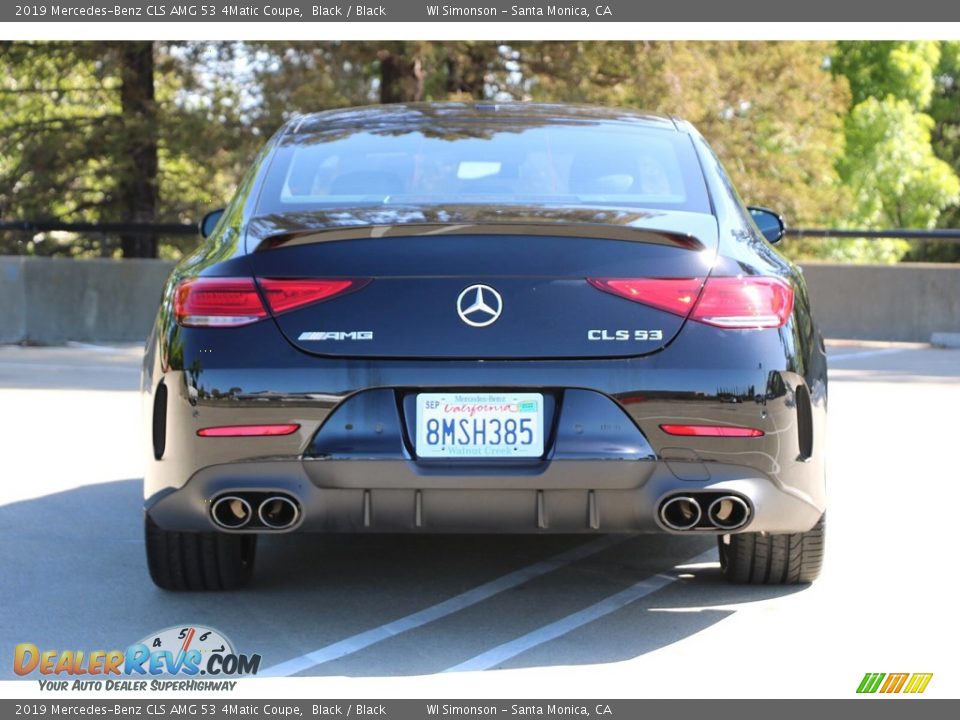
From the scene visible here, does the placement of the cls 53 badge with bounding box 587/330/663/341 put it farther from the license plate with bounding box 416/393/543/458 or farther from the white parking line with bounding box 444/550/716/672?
the white parking line with bounding box 444/550/716/672

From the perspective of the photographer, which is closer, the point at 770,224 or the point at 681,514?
the point at 681,514

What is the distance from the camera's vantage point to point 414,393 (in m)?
4.28

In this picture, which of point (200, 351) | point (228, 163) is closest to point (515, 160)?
point (200, 351)

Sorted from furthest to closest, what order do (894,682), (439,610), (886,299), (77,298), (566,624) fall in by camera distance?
1. (886,299)
2. (77,298)
3. (439,610)
4. (566,624)
5. (894,682)

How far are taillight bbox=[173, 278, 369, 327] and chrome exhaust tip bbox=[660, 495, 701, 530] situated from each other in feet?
3.55

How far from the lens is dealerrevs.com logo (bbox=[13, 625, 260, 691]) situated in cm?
419

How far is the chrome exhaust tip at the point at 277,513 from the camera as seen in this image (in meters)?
4.41

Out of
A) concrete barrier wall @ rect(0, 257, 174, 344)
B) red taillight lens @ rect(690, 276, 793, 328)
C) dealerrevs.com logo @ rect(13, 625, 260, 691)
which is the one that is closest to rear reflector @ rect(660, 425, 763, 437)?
red taillight lens @ rect(690, 276, 793, 328)

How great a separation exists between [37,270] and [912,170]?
121 ft

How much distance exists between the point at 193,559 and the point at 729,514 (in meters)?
1.76

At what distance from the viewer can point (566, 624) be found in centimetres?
478

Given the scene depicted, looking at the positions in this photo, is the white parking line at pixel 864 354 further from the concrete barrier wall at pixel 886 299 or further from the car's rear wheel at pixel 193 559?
the car's rear wheel at pixel 193 559

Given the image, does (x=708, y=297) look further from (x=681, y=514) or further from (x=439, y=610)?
(x=439, y=610)
